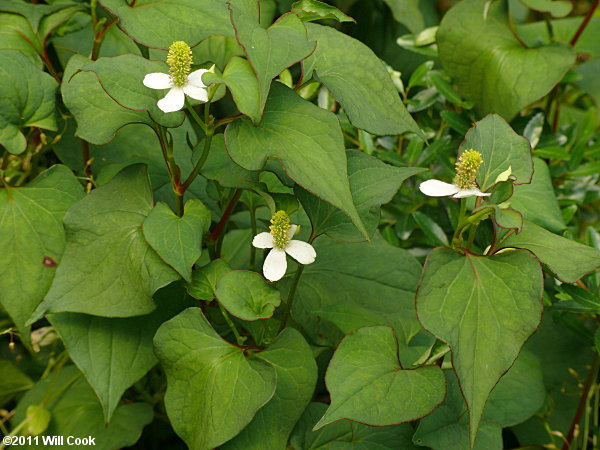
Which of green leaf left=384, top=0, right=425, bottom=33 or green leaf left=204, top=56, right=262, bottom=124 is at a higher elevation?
green leaf left=204, top=56, right=262, bottom=124

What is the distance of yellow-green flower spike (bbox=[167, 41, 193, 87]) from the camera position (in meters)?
0.65

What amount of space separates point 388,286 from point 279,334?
0.22 metres

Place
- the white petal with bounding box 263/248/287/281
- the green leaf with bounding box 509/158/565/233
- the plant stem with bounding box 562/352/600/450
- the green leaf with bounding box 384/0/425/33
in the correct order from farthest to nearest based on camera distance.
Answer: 1. the green leaf with bounding box 384/0/425/33
2. the plant stem with bounding box 562/352/600/450
3. the green leaf with bounding box 509/158/565/233
4. the white petal with bounding box 263/248/287/281

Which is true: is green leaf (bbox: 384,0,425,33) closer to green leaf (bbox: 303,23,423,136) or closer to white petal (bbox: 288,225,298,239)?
green leaf (bbox: 303,23,423,136)

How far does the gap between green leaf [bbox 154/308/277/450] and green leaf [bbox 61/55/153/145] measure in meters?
0.22

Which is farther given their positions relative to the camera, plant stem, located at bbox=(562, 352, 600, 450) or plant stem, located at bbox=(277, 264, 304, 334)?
plant stem, located at bbox=(562, 352, 600, 450)

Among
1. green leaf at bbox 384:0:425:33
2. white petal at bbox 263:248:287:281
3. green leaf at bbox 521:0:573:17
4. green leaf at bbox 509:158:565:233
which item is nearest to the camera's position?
white petal at bbox 263:248:287:281

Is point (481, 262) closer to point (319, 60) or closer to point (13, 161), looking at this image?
point (319, 60)

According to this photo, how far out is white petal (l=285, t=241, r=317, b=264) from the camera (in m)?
0.70

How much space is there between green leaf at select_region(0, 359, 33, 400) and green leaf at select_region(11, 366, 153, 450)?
0.08 meters

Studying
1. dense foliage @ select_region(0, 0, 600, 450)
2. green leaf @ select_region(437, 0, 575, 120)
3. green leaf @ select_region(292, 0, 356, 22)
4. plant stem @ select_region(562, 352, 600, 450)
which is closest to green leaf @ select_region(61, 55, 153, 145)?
dense foliage @ select_region(0, 0, 600, 450)

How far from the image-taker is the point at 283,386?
28.4 inches

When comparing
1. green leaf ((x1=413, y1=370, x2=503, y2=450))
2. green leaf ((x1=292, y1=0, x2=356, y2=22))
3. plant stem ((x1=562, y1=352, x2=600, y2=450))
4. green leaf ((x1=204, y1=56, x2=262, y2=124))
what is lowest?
plant stem ((x1=562, y1=352, x2=600, y2=450))

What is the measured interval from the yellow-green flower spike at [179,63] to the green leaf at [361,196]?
175 millimetres
